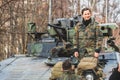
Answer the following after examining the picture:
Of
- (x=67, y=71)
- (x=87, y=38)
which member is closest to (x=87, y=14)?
(x=87, y=38)

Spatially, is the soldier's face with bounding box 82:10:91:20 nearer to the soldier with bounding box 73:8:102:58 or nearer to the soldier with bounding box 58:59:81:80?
the soldier with bounding box 73:8:102:58

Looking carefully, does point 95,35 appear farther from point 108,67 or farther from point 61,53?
point 61,53

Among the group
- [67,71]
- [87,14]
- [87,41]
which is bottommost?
[67,71]

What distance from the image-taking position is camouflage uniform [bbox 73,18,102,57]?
8.52 metres

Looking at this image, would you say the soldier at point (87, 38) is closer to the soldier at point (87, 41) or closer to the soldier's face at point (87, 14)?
the soldier at point (87, 41)

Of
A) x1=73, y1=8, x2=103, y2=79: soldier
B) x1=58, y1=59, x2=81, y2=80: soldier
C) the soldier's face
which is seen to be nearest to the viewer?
x1=58, y1=59, x2=81, y2=80: soldier

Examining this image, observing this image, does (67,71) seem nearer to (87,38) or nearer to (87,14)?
(87,14)

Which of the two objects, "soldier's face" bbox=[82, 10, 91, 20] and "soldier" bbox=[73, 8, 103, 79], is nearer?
"soldier's face" bbox=[82, 10, 91, 20]

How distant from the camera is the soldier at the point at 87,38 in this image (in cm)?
850


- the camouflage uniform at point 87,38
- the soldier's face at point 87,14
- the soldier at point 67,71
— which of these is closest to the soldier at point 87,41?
the camouflage uniform at point 87,38

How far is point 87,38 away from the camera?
339 inches

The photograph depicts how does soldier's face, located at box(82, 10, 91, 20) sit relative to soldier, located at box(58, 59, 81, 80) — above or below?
above

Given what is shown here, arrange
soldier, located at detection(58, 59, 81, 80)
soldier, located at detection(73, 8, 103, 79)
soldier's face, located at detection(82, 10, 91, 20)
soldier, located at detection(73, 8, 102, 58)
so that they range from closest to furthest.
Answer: soldier, located at detection(58, 59, 81, 80)
soldier's face, located at detection(82, 10, 91, 20)
soldier, located at detection(73, 8, 103, 79)
soldier, located at detection(73, 8, 102, 58)

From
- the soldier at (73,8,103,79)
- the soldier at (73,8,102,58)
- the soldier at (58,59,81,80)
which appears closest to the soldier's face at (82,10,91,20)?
the soldier at (73,8,103,79)
